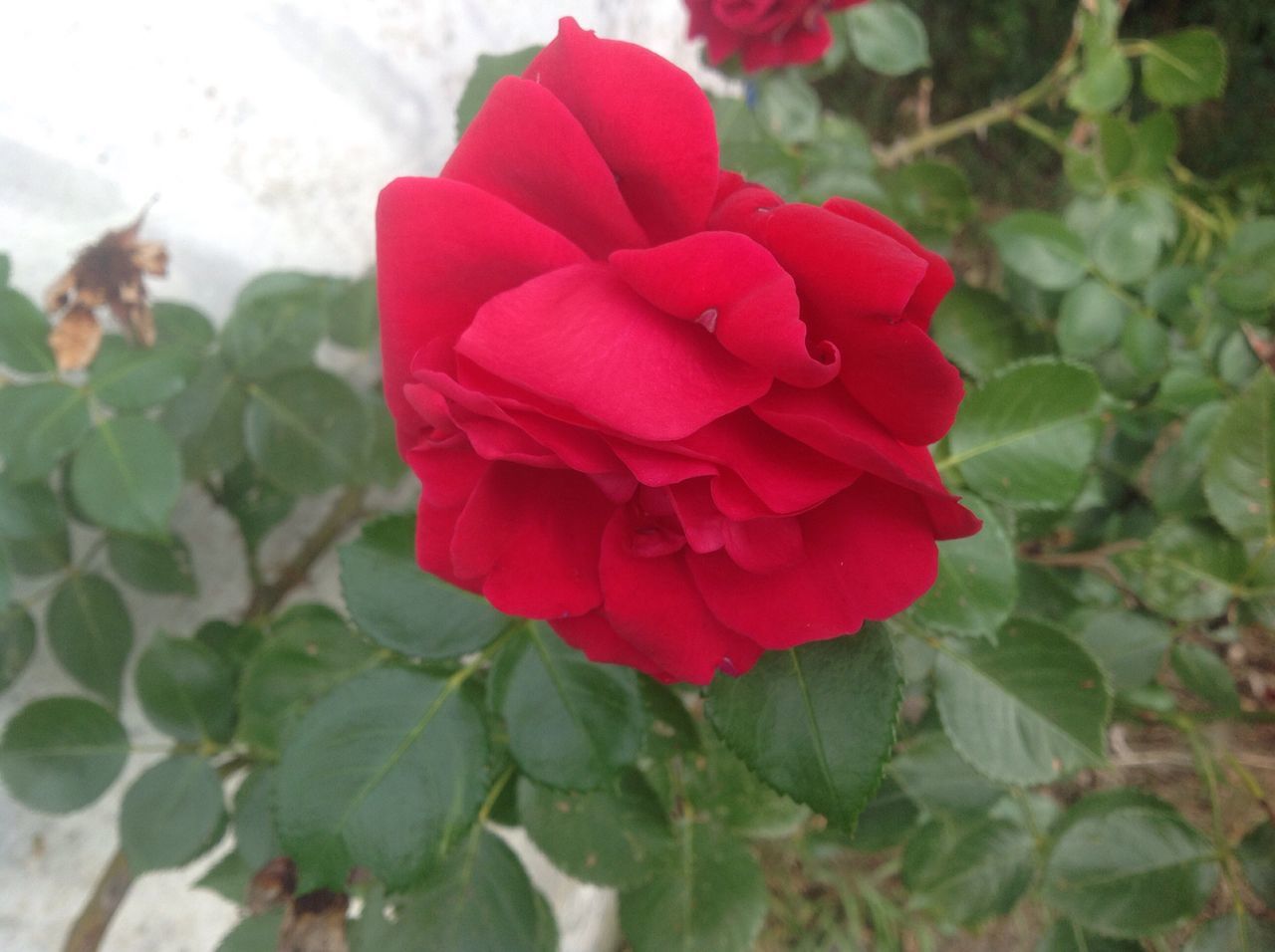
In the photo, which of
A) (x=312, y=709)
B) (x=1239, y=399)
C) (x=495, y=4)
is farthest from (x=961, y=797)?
(x=495, y=4)

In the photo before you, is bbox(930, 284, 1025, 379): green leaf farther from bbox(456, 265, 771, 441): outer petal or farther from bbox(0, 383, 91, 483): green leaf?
bbox(0, 383, 91, 483): green leaf

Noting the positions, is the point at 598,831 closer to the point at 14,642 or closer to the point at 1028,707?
the point at 1028,707

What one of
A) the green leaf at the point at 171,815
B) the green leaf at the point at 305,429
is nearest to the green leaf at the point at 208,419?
the green leaf at the point at 305,429

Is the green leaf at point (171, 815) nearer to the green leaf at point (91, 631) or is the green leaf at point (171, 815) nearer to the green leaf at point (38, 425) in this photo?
the green leaf at point (91, 631)

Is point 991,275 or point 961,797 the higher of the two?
point 991,275

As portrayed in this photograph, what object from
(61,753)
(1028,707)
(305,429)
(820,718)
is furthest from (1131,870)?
(61,753)

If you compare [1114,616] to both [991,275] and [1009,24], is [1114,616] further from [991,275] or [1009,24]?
[1009,24]

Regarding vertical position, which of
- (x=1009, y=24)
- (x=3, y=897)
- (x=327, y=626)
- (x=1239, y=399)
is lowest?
(x=3, y=897)

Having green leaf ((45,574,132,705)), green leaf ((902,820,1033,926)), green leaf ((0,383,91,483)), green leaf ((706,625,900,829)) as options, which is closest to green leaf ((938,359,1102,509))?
green leaf ((706,625,900,829))
